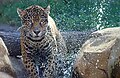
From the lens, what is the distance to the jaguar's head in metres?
6.55

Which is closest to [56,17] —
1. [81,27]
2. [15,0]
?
[81,27]

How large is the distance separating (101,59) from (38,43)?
4.31 feet

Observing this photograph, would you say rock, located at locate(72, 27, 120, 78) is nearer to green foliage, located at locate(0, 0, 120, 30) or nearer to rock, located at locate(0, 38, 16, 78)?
rock, located at locate(0, 38, 16, 78)

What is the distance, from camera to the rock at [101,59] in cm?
566

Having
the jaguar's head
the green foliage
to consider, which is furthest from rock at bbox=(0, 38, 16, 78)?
the green foliage

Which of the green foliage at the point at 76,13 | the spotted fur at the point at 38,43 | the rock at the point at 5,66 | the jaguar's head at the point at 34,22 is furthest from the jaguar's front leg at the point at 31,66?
the green foliage at the point at 76,13

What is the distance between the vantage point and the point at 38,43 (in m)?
6.79

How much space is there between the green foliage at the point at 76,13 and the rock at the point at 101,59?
3.75 metres

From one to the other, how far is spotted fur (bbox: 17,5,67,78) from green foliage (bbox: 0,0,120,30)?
128 inches

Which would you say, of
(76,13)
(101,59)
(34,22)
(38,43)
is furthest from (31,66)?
(76,13)

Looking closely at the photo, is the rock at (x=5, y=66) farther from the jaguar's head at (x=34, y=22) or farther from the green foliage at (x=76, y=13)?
the green foliage at (x=76, y=13)

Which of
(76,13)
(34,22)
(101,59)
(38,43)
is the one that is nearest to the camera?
(101,59)

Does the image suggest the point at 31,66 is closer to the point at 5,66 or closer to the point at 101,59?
the point at 5,66

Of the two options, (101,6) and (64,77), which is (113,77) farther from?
(101,6)
